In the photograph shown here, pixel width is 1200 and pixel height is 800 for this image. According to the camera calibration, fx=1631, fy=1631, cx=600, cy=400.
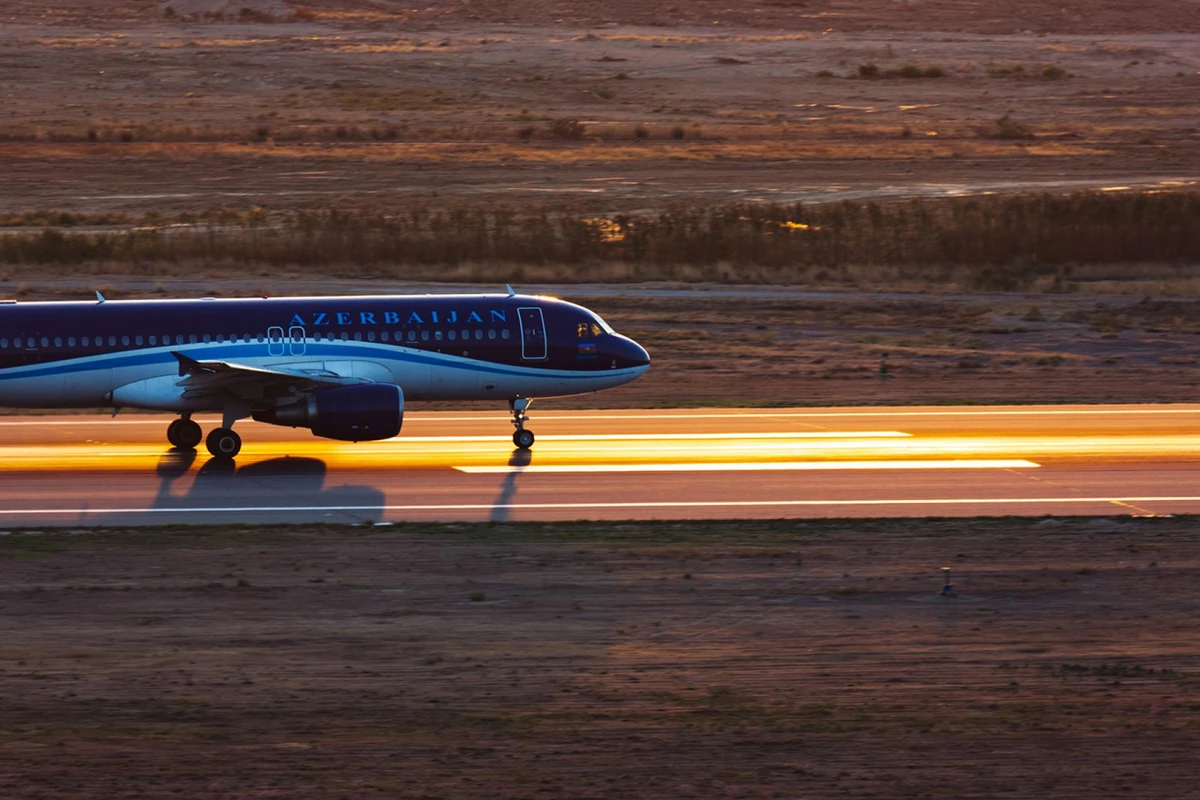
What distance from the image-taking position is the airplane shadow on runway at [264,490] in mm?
30219

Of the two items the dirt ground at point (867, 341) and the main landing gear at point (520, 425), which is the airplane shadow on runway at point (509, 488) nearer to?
the main landing gear at point (520, 425)

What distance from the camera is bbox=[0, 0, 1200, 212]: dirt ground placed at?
8644cm

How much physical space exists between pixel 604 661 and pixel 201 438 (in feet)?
64.5

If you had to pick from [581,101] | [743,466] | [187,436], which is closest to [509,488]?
[743,466]

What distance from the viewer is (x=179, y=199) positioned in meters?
81.4

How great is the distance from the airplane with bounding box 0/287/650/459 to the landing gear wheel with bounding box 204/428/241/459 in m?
0.03

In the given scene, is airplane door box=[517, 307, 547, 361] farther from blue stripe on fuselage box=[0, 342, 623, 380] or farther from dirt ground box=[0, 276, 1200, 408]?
dirt ground box=[0, 276, 1200, 408]

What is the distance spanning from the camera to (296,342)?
35844 mm

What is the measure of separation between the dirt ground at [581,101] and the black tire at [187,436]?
1702 inches

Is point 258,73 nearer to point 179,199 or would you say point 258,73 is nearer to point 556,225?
point 179,199

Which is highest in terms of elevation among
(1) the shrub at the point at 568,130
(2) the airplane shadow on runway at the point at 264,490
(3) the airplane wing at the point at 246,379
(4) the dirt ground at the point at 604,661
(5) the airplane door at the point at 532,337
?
(1) the shrub at the point at 568,130

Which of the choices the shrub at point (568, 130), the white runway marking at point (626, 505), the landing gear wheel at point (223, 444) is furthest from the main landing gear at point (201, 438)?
the shrub at point (568, 130)

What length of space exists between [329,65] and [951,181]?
66114 mm

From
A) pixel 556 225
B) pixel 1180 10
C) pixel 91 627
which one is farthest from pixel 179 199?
pixel 1180 10
